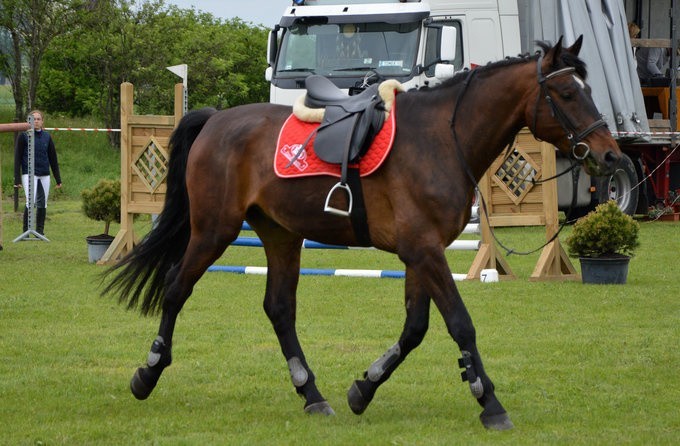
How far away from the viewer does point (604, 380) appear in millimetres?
7574

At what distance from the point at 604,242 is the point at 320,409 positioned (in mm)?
6312

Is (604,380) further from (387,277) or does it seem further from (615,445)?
(387,277)

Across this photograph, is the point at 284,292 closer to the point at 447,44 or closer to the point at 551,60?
the point at 551,60

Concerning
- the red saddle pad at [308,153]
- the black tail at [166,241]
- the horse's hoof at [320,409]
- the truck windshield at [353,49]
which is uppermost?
the truck windshield at [353,49]

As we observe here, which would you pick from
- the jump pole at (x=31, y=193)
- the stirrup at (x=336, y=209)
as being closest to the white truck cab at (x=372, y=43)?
the jump pole at (x=31, y=193)

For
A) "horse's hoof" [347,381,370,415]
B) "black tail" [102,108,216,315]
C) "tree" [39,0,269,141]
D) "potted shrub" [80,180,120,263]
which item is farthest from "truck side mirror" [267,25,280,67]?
"tree" [39,0,269,141]

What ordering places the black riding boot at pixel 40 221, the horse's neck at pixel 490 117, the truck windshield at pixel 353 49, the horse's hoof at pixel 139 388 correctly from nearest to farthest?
the horse's neck at pixel 490 117 < the horse's hoof at pixel 139 388 < the truck windshield at pixel 353 49 < the black riding boot at pixel 40 221

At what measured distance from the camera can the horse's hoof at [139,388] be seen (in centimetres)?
705

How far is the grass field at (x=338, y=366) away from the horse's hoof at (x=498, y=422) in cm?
7

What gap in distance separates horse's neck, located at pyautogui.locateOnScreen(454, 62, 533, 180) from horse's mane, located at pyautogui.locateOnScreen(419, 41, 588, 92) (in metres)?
0.04

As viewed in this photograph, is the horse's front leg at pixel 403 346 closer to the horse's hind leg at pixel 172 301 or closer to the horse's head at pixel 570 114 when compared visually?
the horse's head at pixel 570 114

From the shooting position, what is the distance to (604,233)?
40.2 ft

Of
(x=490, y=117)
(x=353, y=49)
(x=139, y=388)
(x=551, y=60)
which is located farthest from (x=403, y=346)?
(x=353, y=49)

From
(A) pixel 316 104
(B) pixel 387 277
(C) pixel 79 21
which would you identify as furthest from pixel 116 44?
(A) pixel 316 104
